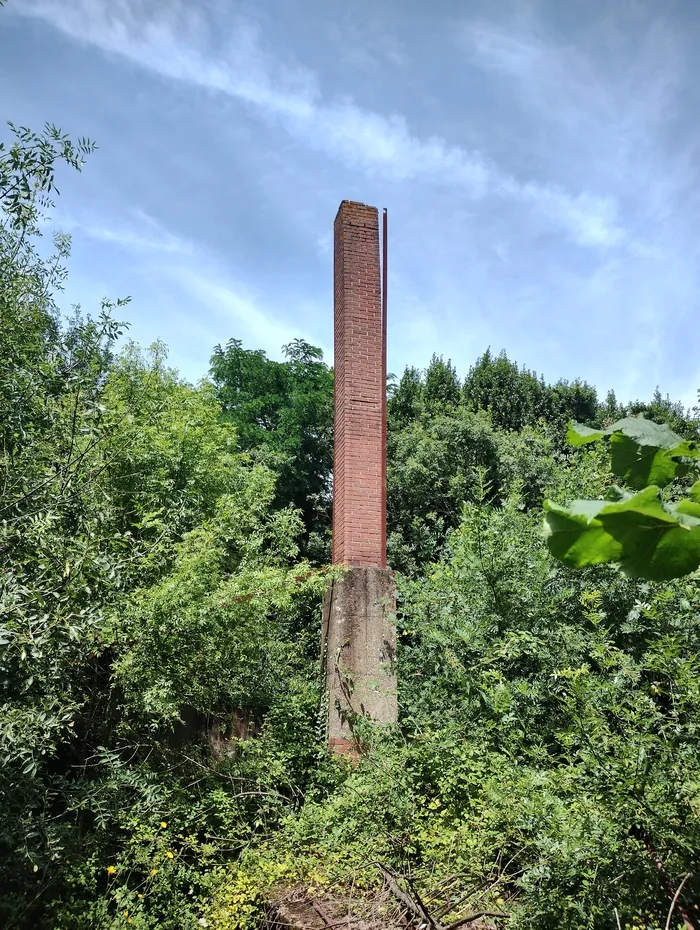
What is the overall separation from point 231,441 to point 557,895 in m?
11.7

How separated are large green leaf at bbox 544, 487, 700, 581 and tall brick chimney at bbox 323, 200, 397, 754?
6.95m

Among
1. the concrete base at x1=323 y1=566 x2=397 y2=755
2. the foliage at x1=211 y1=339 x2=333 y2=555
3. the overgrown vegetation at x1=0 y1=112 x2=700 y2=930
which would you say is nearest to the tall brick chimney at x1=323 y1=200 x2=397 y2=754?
the concrete base at x1=323 y1=566 x2=397 y2=755

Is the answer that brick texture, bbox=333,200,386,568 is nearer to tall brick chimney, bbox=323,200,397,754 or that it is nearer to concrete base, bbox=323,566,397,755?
tall brick chimney, bbox=323,200,397,754

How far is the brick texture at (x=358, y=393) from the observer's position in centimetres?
902

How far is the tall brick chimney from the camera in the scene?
8.14 metres

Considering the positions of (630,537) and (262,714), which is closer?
(630,537)

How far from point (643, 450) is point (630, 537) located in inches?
15.5

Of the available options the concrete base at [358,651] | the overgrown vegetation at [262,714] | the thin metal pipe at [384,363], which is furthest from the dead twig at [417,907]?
the thin metal pipe at [384,363]

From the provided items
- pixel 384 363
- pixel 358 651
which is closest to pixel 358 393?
pixel 384 363

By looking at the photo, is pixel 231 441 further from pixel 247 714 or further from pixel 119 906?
pixel 119 906

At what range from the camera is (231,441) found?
48.7 feet

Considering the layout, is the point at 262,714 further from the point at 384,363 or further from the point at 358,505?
the point at 384,363

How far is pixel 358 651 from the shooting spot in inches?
325

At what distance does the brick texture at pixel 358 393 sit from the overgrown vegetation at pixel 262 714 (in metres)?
0.79
